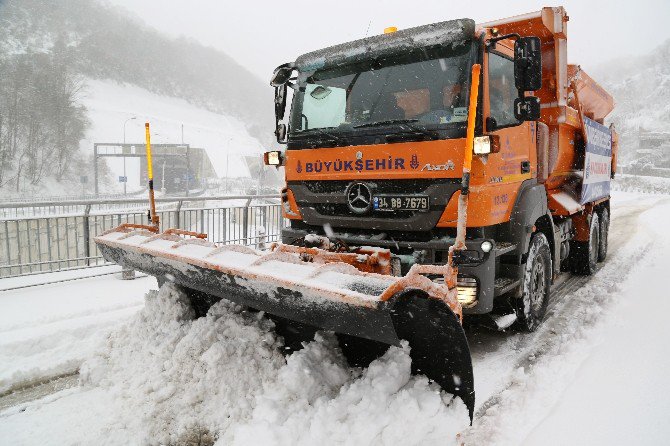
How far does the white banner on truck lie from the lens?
20.3ft

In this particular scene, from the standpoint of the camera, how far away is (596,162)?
22.3 feet

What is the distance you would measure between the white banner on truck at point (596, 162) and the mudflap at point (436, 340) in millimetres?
4737

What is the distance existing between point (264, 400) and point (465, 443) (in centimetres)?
121

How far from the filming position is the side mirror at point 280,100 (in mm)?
4762

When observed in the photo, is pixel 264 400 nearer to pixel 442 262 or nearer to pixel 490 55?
pixel 442 262

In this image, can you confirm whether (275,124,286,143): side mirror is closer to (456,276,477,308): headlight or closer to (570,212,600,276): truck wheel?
(456,276,477,308): headlight

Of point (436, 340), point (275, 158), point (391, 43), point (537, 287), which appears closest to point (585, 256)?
point (537, 287)

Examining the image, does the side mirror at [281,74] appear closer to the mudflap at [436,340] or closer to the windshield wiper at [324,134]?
the windshield wiper at [324,134]

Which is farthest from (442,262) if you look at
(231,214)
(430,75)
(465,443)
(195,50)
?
(195,50)

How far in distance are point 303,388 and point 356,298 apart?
0.82 metres

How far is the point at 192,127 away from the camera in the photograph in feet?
287

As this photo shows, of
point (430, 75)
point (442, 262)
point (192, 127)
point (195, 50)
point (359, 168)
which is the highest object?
point (195, 50)

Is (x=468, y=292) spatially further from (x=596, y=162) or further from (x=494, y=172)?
(x=596, y=162)

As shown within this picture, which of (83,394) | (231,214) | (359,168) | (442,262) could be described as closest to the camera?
(83,394)
